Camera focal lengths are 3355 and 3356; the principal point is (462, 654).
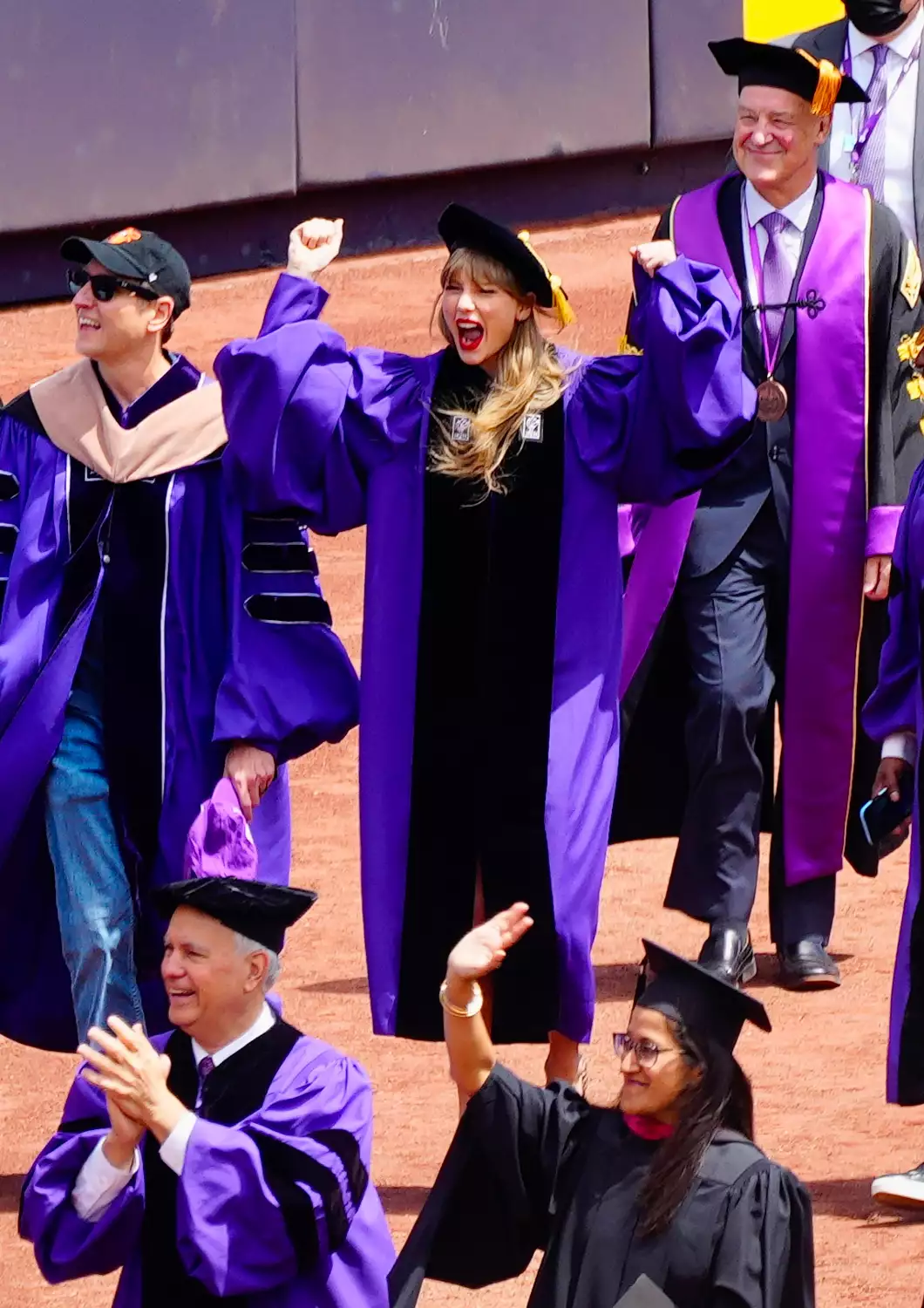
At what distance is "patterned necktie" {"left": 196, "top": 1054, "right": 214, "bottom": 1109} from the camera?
597 centimetres

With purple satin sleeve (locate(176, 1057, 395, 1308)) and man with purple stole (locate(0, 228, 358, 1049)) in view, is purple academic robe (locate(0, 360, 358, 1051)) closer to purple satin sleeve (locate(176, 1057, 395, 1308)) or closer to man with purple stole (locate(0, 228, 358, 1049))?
man with purple stole (locate(0, 228, 358, 1049))

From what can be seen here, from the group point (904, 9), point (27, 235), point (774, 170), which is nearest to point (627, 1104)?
point (774, 170)

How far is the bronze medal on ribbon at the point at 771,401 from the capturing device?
8.55 m

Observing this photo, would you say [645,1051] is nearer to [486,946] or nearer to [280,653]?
[486,946]

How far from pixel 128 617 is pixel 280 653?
0.38m

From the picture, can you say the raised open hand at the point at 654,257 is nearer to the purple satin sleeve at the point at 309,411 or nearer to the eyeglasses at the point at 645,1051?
the purple satin sleeve at the point at 309,411

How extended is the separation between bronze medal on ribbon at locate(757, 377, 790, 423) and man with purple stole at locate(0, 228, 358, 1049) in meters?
1.56

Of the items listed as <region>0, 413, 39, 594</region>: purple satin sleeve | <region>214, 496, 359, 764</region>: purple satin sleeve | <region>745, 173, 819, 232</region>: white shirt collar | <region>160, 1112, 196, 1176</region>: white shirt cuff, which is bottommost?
<region>160, 1112, 196, 1176</region>: white shirt cuff

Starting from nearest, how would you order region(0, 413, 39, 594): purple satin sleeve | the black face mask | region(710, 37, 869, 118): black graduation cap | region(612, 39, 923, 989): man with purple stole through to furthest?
region(0, 413, 39, 594): purple satin sleeve < region(710, 37, 869, 118): black graduation cap < region(612, 39, 923, 989): man with purple stole < the black face mask

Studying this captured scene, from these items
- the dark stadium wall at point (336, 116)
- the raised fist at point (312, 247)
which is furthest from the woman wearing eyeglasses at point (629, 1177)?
the dark stadium wall at point (336, 116)

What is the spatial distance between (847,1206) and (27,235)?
9762 mm

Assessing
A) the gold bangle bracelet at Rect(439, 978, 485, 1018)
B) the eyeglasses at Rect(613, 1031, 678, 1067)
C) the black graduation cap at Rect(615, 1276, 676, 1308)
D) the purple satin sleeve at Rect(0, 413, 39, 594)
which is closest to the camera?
the black graduation cap at Rect(615, 1276, 676, 1308)

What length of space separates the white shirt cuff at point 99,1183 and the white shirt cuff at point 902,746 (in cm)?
224

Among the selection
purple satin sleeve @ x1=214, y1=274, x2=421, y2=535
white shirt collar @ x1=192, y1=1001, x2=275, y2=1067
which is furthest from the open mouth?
white shirt collar @ x1=192, y1=1001, x2=275, y2=1067
